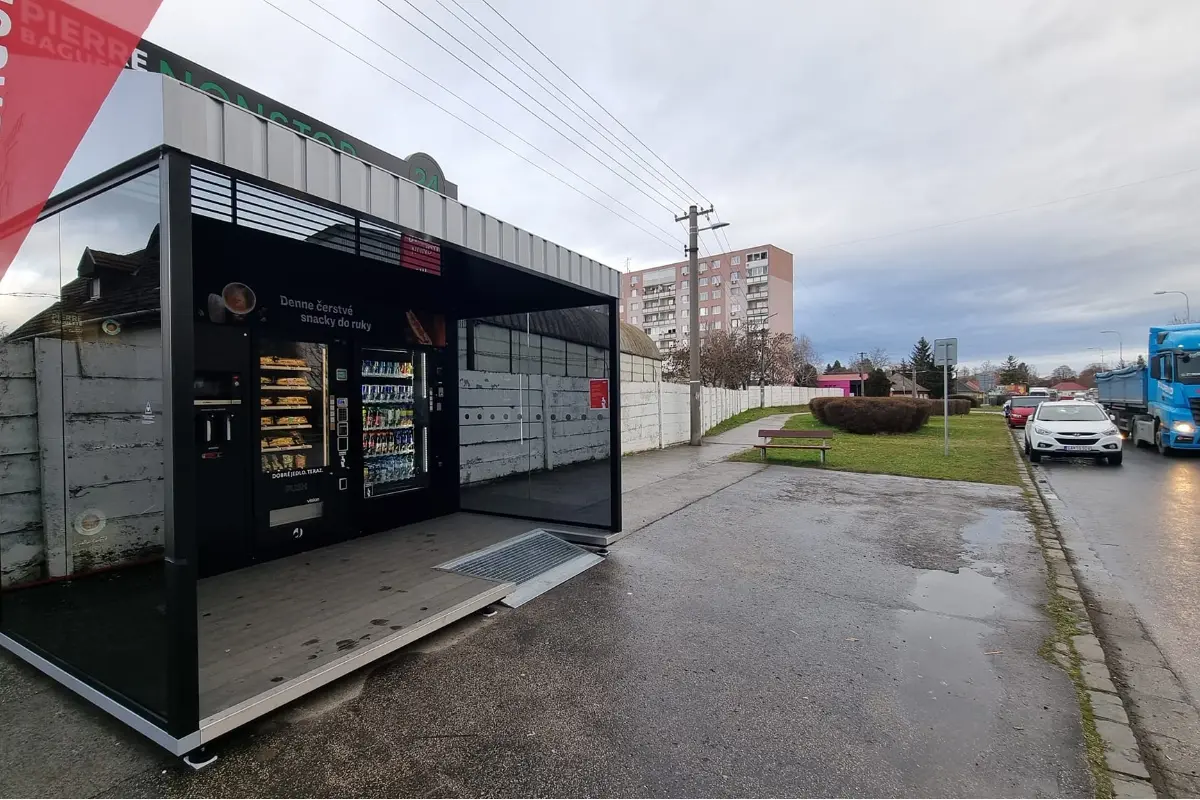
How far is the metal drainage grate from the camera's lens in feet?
15.5

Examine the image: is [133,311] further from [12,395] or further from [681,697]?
[681,697]

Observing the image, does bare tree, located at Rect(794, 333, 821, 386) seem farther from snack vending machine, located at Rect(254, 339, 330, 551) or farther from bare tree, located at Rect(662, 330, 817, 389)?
snack vending machine, located at Rect(254, 339, 330, 551)

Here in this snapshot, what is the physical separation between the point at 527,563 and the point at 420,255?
3057 mm

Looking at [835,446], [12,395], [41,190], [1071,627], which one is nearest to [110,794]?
[41,190]

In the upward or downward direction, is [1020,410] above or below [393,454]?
below

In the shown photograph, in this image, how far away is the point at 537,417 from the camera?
10.2m

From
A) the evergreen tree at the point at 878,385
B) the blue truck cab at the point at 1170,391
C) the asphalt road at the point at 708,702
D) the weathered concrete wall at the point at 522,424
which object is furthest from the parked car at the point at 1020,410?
the asphalt road at the point at 708,702

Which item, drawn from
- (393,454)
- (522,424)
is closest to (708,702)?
(393,454)

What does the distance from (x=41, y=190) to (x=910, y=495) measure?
10.8 metres

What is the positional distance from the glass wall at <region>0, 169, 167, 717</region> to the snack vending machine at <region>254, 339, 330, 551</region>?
2.72 ft

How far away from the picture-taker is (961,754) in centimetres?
258

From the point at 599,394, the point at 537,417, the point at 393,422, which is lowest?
the point at 537,417

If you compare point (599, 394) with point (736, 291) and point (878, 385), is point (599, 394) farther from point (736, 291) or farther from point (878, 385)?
point (736, 291)

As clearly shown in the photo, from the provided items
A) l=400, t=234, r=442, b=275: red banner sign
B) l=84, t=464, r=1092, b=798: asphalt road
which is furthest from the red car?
l=400, t=234, r=442, b=275: red banner sign
